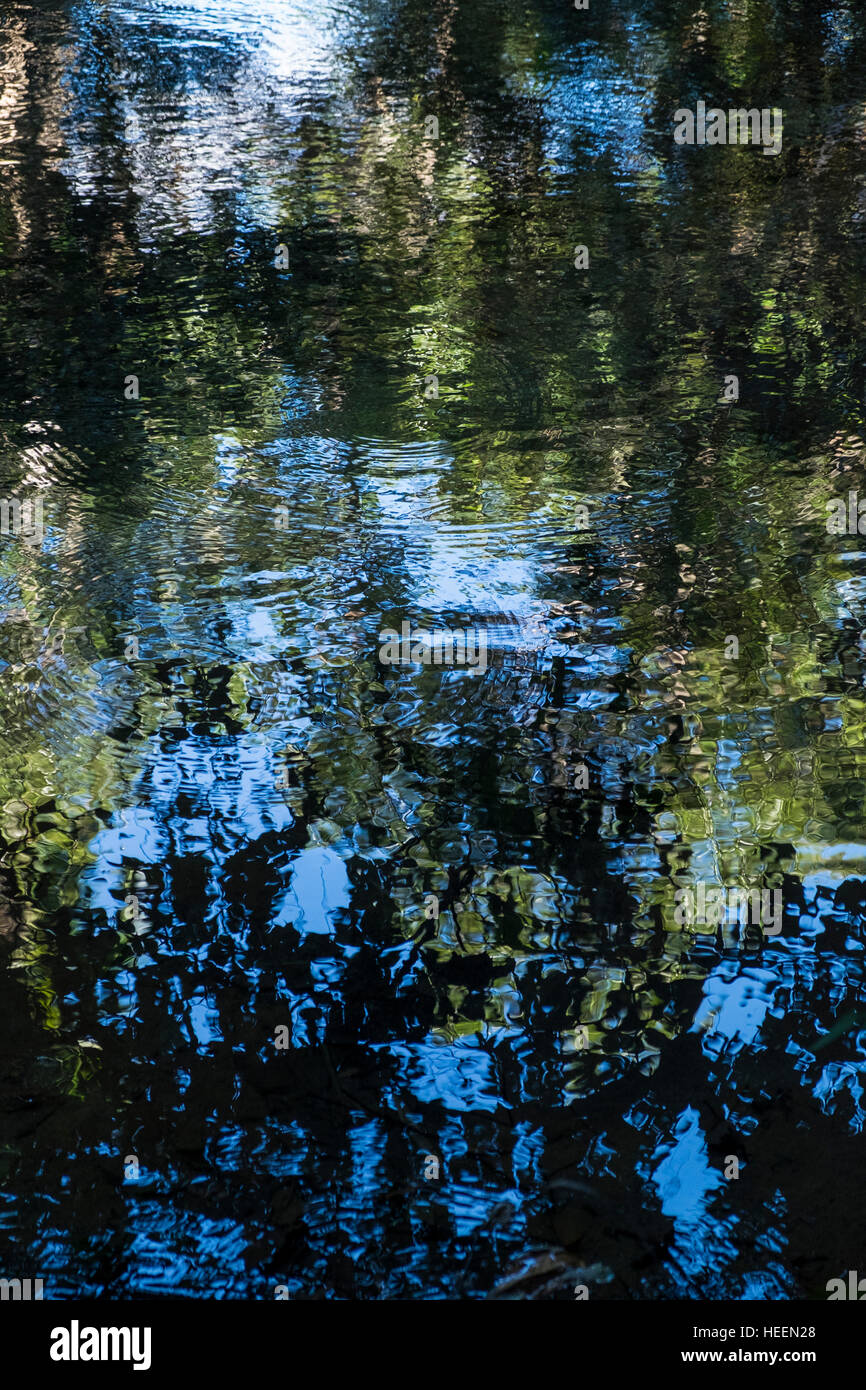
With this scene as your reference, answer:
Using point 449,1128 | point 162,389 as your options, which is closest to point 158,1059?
point 449,1128

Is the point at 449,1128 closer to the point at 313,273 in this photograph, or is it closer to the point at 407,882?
the point at 407,882

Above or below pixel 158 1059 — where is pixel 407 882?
above

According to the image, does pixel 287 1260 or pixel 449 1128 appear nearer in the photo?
pixel 287 1260

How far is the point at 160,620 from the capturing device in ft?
7.21

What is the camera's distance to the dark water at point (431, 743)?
134cm

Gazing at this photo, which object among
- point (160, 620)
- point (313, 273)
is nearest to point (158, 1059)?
point (160, 620)

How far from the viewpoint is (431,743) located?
6.33 feet

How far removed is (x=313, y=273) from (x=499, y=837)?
2312 mm

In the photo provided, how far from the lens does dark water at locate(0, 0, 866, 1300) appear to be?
1344mm

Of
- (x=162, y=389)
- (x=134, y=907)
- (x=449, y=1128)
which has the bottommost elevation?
(x=449, y=1128)
